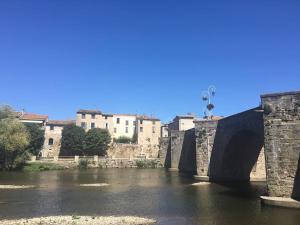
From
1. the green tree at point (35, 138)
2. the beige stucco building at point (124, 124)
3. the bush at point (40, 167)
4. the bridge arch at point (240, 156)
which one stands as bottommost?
the bush at point (40, 167)

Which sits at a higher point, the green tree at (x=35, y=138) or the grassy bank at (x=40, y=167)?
the green tree at (x=35, y=138)

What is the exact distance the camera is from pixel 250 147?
39.2m

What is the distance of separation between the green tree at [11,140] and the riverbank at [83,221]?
121ft

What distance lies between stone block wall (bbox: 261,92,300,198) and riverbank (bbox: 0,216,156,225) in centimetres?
1039

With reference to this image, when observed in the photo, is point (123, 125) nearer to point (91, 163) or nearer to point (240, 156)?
point (91, 163)

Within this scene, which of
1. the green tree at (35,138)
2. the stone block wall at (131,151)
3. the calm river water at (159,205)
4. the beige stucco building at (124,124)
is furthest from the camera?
the beige stucco building at (124,124)

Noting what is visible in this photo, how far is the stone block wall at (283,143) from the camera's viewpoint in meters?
22.8

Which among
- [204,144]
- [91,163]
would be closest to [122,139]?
[91,163]

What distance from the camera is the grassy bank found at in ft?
189

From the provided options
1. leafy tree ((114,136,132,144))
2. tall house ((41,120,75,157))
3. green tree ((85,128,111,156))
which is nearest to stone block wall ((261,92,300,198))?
green tree ((85,128,111,156))

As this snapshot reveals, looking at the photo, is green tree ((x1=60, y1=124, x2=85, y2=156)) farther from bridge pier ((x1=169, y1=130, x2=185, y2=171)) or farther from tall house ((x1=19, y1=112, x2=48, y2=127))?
bridge pier ((x1=169, y1=130, x2=185, y2=171))

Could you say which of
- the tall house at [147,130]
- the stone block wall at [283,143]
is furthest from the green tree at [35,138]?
the stone block wall at [283,143]

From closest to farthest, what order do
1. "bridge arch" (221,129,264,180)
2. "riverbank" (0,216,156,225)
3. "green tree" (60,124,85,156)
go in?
"riverbank" (0,216,156,225)
"bridge arch" (221,129,264,180)
"green tree" (60,124,85,156)

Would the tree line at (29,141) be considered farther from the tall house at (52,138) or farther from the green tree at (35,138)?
the tall house at (52,138)
